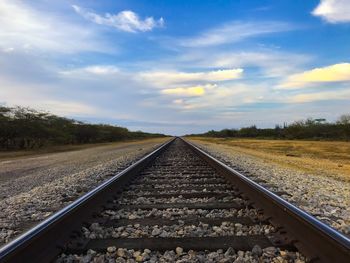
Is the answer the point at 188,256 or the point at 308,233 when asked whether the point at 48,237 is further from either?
the point at 308,233

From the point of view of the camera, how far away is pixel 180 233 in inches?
174

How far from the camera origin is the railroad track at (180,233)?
3530 millimetres

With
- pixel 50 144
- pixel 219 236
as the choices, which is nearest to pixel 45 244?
pixel 219 236

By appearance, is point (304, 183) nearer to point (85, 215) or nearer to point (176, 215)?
point (176, 215)

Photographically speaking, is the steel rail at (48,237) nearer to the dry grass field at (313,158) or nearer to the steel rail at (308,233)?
the steel rail at (308,233)

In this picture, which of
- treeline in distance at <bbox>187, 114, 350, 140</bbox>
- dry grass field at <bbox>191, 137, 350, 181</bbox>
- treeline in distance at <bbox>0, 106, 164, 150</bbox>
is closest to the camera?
dry grass field at <bbox>191, 137, 350, 181</bbox>

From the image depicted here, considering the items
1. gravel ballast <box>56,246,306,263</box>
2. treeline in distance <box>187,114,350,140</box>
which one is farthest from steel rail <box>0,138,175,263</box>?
treeline in distance <box>187,114,350,140</box>

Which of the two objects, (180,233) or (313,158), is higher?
(180,233)

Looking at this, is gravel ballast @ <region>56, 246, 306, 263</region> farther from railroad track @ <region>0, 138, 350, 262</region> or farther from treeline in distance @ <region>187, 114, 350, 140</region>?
treeline in distance @ <region>187, 114, 350, 140</region>

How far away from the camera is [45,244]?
3.65 meters

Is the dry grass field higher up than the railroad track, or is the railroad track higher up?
the railroad track

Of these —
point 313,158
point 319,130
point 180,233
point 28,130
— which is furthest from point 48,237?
point 319,130

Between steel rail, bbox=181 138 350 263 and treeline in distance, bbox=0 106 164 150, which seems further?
treeline in distance, bbox=0 106 164 150

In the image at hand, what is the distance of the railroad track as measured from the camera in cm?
353
